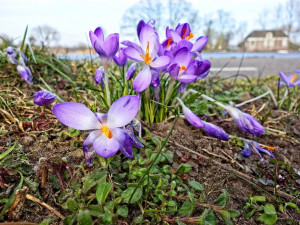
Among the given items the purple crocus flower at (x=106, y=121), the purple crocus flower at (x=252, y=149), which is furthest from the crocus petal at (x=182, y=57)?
the purple crocus flower at (x=252, y=149)

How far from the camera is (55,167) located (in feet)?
3.34

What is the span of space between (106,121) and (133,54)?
0.32 m

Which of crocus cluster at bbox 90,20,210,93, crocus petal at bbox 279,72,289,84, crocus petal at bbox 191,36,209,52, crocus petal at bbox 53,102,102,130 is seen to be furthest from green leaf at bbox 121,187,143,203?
crocus petal at bbox 279,72,289,84

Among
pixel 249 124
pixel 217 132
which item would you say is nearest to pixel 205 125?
pixel 217 132

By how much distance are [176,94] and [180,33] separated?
32 centimetres

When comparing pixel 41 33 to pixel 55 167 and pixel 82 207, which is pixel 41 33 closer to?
pixel 55 167

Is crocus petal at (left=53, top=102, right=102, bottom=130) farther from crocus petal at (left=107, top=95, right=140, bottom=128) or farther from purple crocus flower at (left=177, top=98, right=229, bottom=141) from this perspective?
purple crocus flower at (left=177, top=98, right=229, bottom=141)

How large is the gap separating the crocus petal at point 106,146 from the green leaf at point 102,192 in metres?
0.10

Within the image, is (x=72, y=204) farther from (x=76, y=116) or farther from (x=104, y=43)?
(x=104, y=43)

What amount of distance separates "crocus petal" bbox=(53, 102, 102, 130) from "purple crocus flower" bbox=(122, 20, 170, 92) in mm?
239

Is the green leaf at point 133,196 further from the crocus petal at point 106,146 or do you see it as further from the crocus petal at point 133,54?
the crocus petal at point 133,54

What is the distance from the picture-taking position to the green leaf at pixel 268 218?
99 centimetres

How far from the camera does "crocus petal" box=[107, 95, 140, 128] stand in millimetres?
885

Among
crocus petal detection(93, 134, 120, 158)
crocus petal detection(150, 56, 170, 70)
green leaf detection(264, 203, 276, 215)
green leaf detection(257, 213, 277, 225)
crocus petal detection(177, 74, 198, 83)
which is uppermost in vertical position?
crocus petal detection(150, 56, 170, 70)
